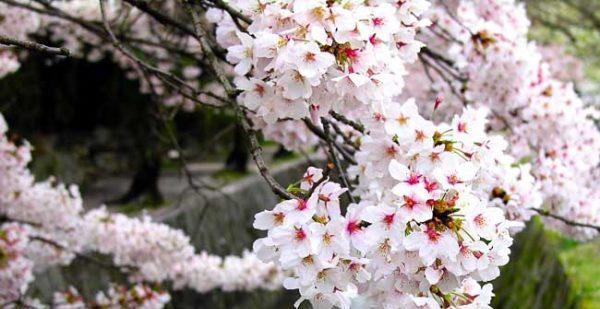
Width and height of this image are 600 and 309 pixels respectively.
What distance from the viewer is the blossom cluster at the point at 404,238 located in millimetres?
1571

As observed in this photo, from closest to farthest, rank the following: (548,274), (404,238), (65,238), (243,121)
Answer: (404,238) → (243,121) → (65,238) → (548,274)

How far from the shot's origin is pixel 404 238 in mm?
1570

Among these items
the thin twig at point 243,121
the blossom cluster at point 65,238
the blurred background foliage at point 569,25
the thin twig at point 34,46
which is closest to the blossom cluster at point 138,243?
the blossom cluster at point 65,238

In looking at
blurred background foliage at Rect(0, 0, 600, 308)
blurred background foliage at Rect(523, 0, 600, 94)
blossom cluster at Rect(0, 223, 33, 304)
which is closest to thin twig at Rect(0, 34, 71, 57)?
blossom cluster at Rect(0, 223, 33, 304)

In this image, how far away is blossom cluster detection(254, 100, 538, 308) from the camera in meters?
1.57

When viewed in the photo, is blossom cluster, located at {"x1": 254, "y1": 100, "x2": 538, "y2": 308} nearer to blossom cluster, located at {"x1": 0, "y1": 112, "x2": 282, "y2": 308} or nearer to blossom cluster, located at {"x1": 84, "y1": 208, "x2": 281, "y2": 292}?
blossom cluster, located at {"x1": 0, "y1": 112, "x2": 282, "y2": 308}

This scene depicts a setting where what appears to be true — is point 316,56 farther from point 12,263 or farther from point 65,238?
point 65,238

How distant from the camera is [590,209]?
129 inches

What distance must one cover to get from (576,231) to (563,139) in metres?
0.45

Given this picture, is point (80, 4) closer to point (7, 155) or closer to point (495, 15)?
point (7, 155)

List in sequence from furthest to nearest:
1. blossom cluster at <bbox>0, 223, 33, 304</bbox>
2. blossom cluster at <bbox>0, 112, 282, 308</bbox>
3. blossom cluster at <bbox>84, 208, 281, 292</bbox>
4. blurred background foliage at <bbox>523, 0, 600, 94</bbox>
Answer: blurred background foliage at <bbox>523, 0, 600, 94</bbox>, blossom cluster at <bbox>84, 208, 281, 292</bbox>, blossom cluster at <bbox>0, 112, 282, 308</bbox>, blossom cluster at <bbox>0, 223, 33, 304</bbox>

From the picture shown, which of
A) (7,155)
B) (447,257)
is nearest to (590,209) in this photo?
(447,257)

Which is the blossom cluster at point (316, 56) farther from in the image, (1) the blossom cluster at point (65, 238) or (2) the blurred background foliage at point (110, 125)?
(2) the blurred background foliage at point (110, 125)

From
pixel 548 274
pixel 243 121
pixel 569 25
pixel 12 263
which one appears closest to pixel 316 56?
pixel 243 121
